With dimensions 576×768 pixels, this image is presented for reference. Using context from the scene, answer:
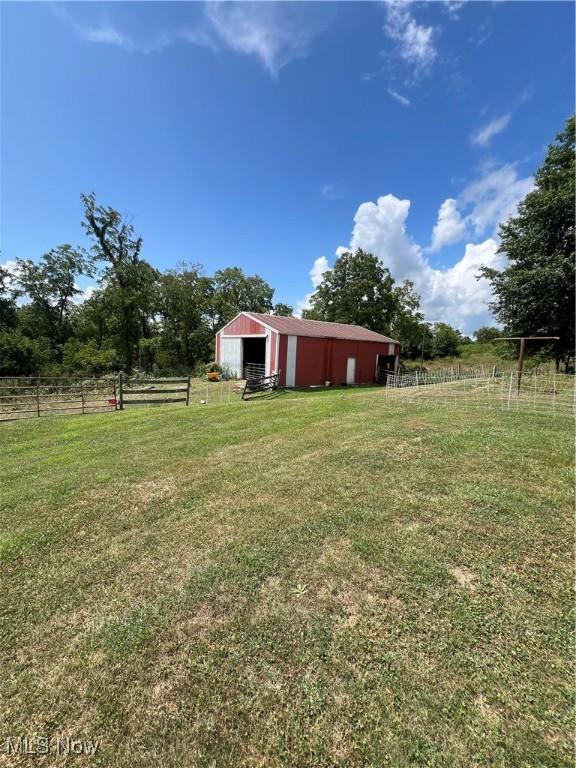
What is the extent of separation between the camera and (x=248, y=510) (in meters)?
3.92

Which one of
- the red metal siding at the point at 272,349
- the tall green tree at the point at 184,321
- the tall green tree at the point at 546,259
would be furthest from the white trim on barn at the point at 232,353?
the tall green tree at the point at 546,259

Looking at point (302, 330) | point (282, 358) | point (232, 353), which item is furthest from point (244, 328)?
point (282, 358)

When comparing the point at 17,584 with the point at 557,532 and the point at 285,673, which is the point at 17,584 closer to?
the point at 285,673

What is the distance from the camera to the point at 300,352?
700 inches

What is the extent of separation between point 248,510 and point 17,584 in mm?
2203

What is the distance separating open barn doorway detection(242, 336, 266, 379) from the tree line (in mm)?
5505

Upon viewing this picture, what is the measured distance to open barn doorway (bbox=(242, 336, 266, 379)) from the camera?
20188 mm

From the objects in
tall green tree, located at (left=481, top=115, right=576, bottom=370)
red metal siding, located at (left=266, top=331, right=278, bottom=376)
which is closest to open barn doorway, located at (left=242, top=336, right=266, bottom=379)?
red metal siding, located at (left=266, top=331, right=278, bottom=376)

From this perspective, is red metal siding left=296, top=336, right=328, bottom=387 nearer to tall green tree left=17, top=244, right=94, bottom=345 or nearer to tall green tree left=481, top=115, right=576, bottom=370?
tall green tree left=481, top=115, right=576, bottom=370

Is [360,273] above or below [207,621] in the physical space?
above

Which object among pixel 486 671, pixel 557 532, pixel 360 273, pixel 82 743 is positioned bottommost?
pixel 82 743

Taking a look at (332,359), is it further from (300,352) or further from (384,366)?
(384,366)

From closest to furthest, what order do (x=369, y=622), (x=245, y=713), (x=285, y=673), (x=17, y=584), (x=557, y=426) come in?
(x=245, y=713)
(x=285, y=673)
(x=369, y=622)
(x=17, y=584)
(x=557, y=426)

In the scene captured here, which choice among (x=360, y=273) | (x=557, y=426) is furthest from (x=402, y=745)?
(x=360, y=273)
